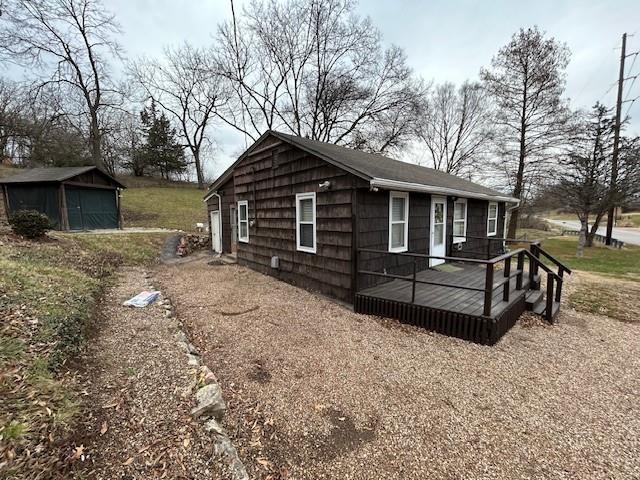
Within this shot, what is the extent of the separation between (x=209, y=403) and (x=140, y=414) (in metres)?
0.55

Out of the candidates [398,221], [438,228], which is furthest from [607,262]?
[398,221]

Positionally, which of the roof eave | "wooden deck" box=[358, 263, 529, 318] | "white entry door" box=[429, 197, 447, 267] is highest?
the roof eave

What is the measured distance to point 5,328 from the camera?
298 cm

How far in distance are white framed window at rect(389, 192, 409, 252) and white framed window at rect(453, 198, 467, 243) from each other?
2.66 metres

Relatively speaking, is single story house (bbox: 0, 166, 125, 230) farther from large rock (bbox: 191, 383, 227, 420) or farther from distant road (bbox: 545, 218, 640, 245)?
distant road (bbox: 545, 218, 640, 245)

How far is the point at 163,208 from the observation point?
2233 centimetres

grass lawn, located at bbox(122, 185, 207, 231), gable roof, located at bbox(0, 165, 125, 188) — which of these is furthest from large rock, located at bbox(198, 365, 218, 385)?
grass lawn, located at bbox(122, 185, 207, 231)

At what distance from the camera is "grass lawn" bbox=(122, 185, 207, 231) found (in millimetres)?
18656

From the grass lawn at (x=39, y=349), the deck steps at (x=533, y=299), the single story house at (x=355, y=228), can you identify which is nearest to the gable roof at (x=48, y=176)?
the grass lawn at (x=39, y=349)

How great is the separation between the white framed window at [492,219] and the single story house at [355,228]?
2.79 ft

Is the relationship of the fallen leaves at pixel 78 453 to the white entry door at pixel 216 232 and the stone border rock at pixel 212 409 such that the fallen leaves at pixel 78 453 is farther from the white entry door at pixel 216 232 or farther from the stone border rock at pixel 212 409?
the white entry door at pixel 216 232

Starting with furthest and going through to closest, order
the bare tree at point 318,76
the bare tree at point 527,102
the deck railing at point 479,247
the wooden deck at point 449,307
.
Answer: the bare tree at point 318,76 → the bare tree at point 527,102 → the deck railing at point 479,247 → the wooden deck at point 449,307

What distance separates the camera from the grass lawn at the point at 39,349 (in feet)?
6.20

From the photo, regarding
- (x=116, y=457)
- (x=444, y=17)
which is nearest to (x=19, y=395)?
(x=116, y=457)
